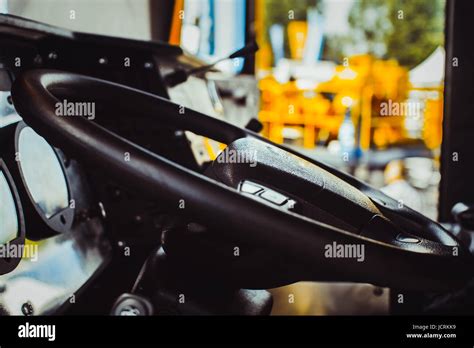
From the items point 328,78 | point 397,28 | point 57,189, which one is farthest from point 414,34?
point 57,189

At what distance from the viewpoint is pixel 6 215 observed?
1.07 metres

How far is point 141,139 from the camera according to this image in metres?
1.51

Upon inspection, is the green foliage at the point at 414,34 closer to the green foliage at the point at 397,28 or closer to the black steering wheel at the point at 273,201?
the green foliage at the point at 397,28

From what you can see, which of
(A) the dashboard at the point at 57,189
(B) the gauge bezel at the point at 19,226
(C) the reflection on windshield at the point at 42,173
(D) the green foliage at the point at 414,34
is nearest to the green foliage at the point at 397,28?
(D) the green foliage at the point at 414,34

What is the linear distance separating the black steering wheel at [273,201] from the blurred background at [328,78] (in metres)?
0.54

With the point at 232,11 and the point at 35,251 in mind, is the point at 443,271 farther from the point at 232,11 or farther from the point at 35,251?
the point at 232,11

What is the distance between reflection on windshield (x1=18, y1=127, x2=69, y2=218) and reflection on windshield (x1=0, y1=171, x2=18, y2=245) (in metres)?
0.06

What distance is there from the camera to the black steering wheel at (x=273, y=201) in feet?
2.31

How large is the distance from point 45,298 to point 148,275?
0.82ft

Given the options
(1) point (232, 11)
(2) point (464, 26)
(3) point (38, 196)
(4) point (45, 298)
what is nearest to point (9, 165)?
(3) point (38, 196)

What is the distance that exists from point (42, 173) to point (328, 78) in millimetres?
10254

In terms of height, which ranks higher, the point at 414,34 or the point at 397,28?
the point at 397,28

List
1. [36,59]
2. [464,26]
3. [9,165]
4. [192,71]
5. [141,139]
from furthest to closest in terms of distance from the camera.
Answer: [464,26] → [192,71] → [141,139] → [36,59] → [9,165]

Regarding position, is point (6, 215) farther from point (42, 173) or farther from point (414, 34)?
point (414, 34)
